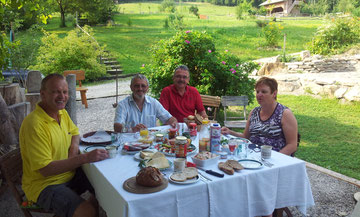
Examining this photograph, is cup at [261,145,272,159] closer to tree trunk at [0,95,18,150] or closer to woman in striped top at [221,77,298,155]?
woman in striped top at [221,77,298,155]

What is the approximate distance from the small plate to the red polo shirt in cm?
212

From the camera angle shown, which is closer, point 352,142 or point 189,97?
point 189,97

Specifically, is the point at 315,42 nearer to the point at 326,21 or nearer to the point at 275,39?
the point at 326,21

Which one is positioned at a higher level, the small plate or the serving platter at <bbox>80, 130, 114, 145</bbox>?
the small plate

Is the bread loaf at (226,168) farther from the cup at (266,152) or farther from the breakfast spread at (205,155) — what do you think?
the cup at (266,152)

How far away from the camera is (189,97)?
4.58 m

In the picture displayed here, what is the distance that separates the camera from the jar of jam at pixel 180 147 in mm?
2490

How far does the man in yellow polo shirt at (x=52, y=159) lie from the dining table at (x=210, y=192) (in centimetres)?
14

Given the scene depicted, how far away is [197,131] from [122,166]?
1.20m

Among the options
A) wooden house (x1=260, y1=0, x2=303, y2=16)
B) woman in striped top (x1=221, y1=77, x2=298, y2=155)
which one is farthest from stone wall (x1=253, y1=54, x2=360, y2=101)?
wooden house (x1=260, y1=0, x2=303, y2=16)

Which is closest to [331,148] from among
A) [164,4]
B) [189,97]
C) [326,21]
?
[189,97]

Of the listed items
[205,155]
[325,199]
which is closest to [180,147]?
[205,155]

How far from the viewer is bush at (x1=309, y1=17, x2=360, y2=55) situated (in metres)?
14.0

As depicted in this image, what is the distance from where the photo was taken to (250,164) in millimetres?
2393
